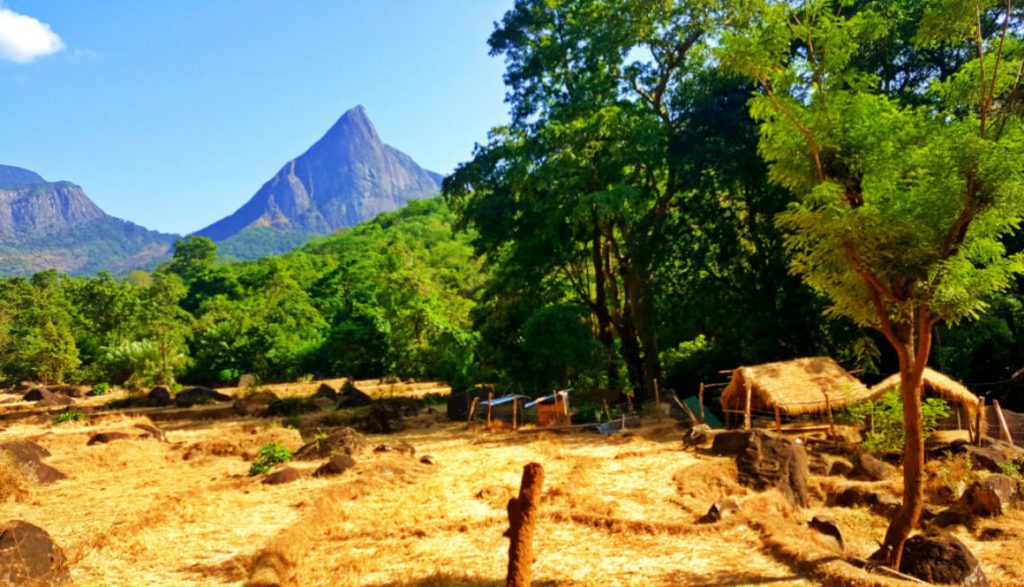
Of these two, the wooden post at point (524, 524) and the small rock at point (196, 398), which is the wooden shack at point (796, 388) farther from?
the small rock at point (196, 398)

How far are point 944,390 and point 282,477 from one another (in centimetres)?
1435

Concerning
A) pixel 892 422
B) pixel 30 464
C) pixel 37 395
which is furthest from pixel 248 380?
pixel 892 422

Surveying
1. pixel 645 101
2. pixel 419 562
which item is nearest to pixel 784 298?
pixel 645 101

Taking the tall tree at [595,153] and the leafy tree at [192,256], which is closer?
the tall tree at [595,153]

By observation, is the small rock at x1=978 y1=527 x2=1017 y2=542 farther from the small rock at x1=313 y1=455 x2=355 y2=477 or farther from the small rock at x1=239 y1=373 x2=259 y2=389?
the small rock at x1=239 y1=373 x2=259 y2=389

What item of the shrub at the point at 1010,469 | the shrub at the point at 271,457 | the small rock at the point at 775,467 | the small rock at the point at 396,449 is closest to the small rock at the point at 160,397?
the shrub at the point at 271,457

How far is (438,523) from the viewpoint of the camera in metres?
9.44

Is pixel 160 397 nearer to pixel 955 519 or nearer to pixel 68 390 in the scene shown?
pixel 68 390

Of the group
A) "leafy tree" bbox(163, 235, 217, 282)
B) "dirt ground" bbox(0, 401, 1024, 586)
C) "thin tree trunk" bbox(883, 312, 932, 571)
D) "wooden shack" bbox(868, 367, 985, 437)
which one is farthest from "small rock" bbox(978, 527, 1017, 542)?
"leafy tree" bbox(163, 235, 217, 282)

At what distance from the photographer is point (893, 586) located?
581cm

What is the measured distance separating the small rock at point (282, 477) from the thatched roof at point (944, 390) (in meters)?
12.9

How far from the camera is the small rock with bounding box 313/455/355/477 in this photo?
42.6ft

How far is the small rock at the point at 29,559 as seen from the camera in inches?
272

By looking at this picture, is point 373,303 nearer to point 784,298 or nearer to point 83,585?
point 784,298
